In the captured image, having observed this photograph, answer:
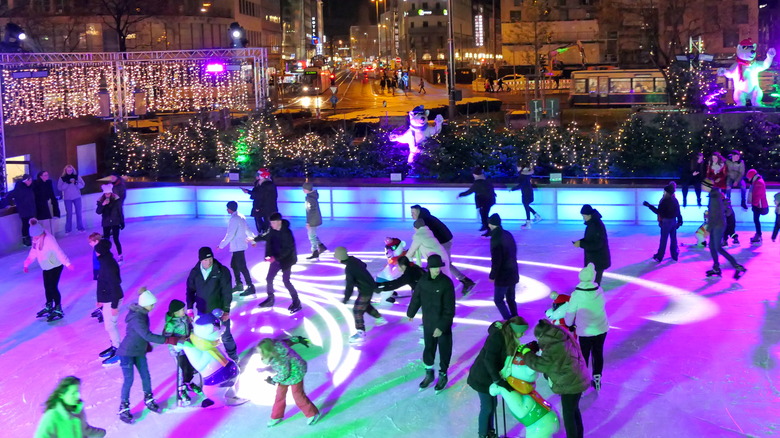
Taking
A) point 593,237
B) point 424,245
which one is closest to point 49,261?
point 424,245

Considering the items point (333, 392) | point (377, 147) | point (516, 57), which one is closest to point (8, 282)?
point (333, 392)

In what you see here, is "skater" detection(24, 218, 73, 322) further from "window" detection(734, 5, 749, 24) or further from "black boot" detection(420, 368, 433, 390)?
"window" detection(734, 5, 749, 24)

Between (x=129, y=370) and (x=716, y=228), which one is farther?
(x=716, y=228)

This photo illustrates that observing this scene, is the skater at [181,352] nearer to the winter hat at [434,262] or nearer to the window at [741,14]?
the winter hat at [434,262]

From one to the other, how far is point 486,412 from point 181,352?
3073 mm

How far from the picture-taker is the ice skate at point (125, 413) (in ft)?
27.9

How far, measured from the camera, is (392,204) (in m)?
19.5

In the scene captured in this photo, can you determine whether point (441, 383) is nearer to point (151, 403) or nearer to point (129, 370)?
point (151, 403)

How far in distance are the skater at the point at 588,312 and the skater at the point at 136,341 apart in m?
3.70

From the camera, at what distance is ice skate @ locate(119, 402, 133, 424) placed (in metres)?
8.49

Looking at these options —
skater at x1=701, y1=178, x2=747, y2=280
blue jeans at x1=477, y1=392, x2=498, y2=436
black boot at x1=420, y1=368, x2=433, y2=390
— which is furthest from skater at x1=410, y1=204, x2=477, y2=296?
blue jeans at x1=477, y1=392, x2=498, y2=436

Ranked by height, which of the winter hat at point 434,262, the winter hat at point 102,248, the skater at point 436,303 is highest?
the winter hat at point 102,248

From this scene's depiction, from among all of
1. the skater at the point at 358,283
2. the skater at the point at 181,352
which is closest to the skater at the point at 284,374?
A: the skater at the point at 181,352

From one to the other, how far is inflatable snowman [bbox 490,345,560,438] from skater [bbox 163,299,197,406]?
3.13 m
